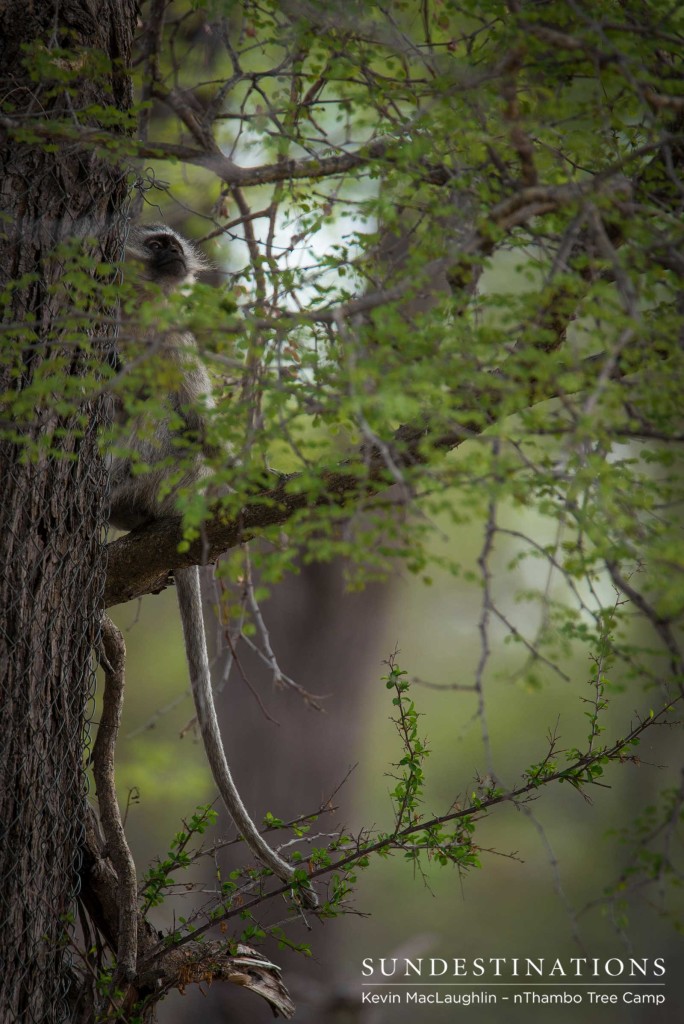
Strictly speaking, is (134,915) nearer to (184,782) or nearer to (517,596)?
(517,596)

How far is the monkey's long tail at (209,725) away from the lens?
2830 millimetres

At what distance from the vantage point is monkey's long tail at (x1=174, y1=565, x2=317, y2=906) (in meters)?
2.83

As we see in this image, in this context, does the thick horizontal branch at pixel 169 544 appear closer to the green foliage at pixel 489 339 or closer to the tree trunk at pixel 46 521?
the tree trunk at pixel 46 521

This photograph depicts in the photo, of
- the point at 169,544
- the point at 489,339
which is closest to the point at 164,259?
the point at 169,544

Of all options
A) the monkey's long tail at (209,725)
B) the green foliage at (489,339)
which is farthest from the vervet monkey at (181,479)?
the green foliage at (489,339)

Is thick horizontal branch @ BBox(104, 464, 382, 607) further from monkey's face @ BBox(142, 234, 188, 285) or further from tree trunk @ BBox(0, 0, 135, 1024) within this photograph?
monkey's face @ BBox(142, 234, 188, 285)

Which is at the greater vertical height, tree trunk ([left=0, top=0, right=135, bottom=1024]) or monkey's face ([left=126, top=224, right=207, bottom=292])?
monkey's face ([left=126, top=224, right=207, bottom=292])

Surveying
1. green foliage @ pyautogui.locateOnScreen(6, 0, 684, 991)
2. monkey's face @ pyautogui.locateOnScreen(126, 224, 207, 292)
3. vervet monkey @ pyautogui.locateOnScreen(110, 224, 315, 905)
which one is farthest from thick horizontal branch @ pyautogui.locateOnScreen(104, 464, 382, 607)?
monkey's face @ pyautogui.locateOnScreen(126, 224, 207, 292)

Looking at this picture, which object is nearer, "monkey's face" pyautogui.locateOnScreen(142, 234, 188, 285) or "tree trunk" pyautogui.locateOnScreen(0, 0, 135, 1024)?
"tree trunk" pyautogui.locateOnScreen(0, 0, 135, 1024)

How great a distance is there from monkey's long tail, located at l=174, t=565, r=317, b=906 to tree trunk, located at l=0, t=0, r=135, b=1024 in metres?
0.48

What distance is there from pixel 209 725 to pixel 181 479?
0.96 meters

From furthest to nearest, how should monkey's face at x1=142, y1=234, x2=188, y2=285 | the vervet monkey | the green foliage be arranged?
monkey's face at x1=142, y1=234, x2=188, y2=285
the vervet monkey
the green foliage

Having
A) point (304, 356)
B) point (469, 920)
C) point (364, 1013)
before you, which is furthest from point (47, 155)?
point (469, 920)

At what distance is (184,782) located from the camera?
20.1ft
